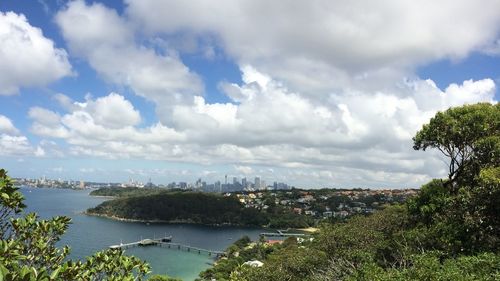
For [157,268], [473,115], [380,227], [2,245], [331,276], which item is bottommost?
[157,268]

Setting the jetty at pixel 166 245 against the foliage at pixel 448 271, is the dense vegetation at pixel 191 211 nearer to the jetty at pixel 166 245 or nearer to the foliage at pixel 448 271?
the jetty at pixel 166 245

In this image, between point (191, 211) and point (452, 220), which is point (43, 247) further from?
point (191, 211)

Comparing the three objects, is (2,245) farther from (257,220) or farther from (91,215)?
(91,215)

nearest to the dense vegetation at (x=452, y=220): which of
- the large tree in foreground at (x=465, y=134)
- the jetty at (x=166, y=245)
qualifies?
the large tree in foreground at (x=465, y=134)

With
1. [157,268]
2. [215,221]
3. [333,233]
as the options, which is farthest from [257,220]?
[333,233]

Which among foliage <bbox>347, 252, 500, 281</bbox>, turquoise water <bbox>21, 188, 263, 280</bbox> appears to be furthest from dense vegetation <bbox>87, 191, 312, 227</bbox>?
foliage <bbox>347, 252, 500, 281</bbox>
